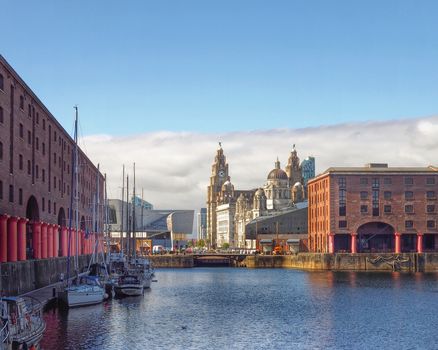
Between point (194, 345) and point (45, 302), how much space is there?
20858mm

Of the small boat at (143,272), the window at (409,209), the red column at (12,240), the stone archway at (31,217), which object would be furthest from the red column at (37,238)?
the window at (409,209)

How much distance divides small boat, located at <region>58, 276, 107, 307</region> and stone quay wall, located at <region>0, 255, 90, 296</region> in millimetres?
4757

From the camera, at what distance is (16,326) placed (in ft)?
163

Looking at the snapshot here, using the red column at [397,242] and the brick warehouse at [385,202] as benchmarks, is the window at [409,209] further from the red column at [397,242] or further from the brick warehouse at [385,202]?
the red column at [397,242]

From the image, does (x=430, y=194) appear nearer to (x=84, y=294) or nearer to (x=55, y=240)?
(x=55, y=240)

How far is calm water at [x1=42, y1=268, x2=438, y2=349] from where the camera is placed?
63.2 meters

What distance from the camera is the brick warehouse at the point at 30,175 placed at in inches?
3194

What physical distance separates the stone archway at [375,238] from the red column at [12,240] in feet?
345

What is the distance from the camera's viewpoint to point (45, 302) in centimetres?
7631

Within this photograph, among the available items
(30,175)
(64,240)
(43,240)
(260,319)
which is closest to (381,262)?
(64,240)

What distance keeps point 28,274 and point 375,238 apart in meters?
105

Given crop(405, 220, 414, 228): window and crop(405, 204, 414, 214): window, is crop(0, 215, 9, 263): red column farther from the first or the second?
crop(405, 220, 414, 228): window

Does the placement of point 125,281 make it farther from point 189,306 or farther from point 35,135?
point 35,135

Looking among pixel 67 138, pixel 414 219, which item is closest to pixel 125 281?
pixel 67 138
